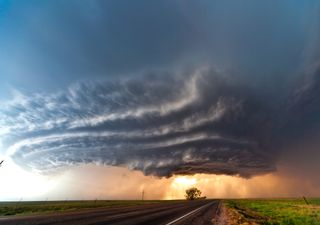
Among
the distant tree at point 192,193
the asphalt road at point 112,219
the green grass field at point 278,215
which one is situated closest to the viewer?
the asphalt road at point 112,219

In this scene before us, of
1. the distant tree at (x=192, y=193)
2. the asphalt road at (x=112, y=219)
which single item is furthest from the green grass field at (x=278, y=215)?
the distant tree at (x=192, y=193)

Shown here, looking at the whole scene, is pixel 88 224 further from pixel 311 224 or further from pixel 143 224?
pixel 311 224

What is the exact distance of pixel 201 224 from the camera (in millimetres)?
14711

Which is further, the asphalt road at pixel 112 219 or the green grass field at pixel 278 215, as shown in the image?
the green grass field at pixel 278 215

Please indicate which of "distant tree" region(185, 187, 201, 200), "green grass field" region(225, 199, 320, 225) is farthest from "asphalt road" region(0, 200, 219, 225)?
"distant tree" region(185, 187, 201, 200)

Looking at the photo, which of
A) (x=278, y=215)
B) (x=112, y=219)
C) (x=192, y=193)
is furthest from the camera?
(x=192, y=193)

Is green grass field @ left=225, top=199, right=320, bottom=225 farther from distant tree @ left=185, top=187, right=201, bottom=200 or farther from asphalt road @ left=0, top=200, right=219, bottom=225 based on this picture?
distant tree @ left=185, top=187, right=201, bottom=200

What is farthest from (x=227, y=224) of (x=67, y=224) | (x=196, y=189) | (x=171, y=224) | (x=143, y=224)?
(x=196, y=189)

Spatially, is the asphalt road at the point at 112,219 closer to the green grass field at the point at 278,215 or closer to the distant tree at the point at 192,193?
the green grass field at the point at 278,215

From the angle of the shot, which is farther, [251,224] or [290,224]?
[290,224]

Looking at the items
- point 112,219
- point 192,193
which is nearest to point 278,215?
point 112,219

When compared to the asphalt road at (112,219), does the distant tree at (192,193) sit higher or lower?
higher

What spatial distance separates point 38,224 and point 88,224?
241 cm

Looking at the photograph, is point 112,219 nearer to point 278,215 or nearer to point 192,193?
point 278,215
